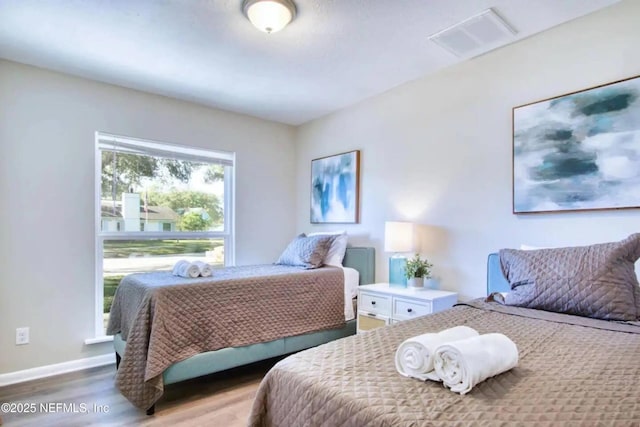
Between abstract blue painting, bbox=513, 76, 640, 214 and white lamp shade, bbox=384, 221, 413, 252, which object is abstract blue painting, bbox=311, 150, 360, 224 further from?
abstract blue painting, bbox=513, 76, 640, 214

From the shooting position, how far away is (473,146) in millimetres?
2625

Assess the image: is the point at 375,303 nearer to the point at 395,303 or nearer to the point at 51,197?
the point at 395,303

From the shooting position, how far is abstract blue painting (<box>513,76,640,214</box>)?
6.31 ft

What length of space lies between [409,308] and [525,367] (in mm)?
1428

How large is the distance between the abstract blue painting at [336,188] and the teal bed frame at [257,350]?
43 cm

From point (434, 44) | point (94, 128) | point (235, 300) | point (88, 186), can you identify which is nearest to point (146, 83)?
point (94, 128)

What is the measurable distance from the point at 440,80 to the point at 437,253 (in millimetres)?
1368

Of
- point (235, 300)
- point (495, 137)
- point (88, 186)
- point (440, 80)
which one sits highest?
point (440, 80)

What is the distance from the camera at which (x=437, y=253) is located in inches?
111

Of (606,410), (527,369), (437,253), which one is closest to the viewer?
(606,410)

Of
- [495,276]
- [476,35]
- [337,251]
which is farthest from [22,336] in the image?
[476,35]

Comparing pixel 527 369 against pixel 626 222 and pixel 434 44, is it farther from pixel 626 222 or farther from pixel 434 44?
pixel 434 44

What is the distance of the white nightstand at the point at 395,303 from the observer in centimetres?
246

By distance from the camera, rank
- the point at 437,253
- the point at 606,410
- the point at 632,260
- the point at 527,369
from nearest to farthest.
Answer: the point at 606,410
the point at 527,369
the point at 632,260
the point at 437,253
